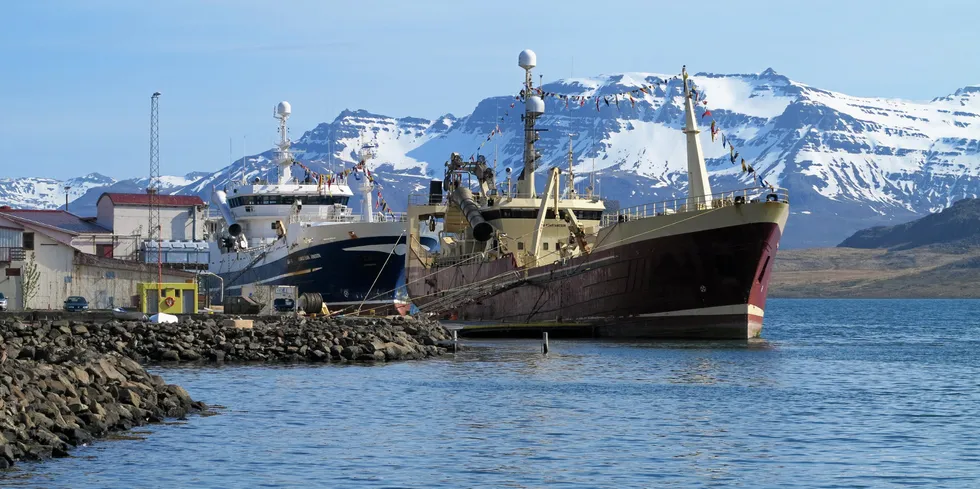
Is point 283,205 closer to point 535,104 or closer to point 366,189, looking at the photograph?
point 366,189

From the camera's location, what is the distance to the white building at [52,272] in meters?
62.4

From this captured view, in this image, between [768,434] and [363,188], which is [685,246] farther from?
[363,188]

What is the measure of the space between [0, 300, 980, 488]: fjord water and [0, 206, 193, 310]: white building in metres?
23.1

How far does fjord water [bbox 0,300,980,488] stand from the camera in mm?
23719

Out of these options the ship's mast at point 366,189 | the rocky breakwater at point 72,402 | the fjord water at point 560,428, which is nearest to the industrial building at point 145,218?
the ship's mast at point 366,189

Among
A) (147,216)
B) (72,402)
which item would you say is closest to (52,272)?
(72,402)

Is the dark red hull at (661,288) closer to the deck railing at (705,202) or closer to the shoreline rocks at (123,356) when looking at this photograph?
the deck railing at (705,202)

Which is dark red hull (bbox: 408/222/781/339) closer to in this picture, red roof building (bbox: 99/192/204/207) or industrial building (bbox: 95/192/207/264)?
industrial building (bbox: 95/192/207/264)

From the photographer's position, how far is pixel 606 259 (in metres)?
55.8

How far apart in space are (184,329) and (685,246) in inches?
682

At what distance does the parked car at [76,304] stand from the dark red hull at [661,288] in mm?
15512

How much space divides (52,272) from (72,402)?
38.0m

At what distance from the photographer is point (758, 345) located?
5244 cm

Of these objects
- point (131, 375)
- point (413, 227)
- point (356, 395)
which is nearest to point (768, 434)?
point (356, 395)
